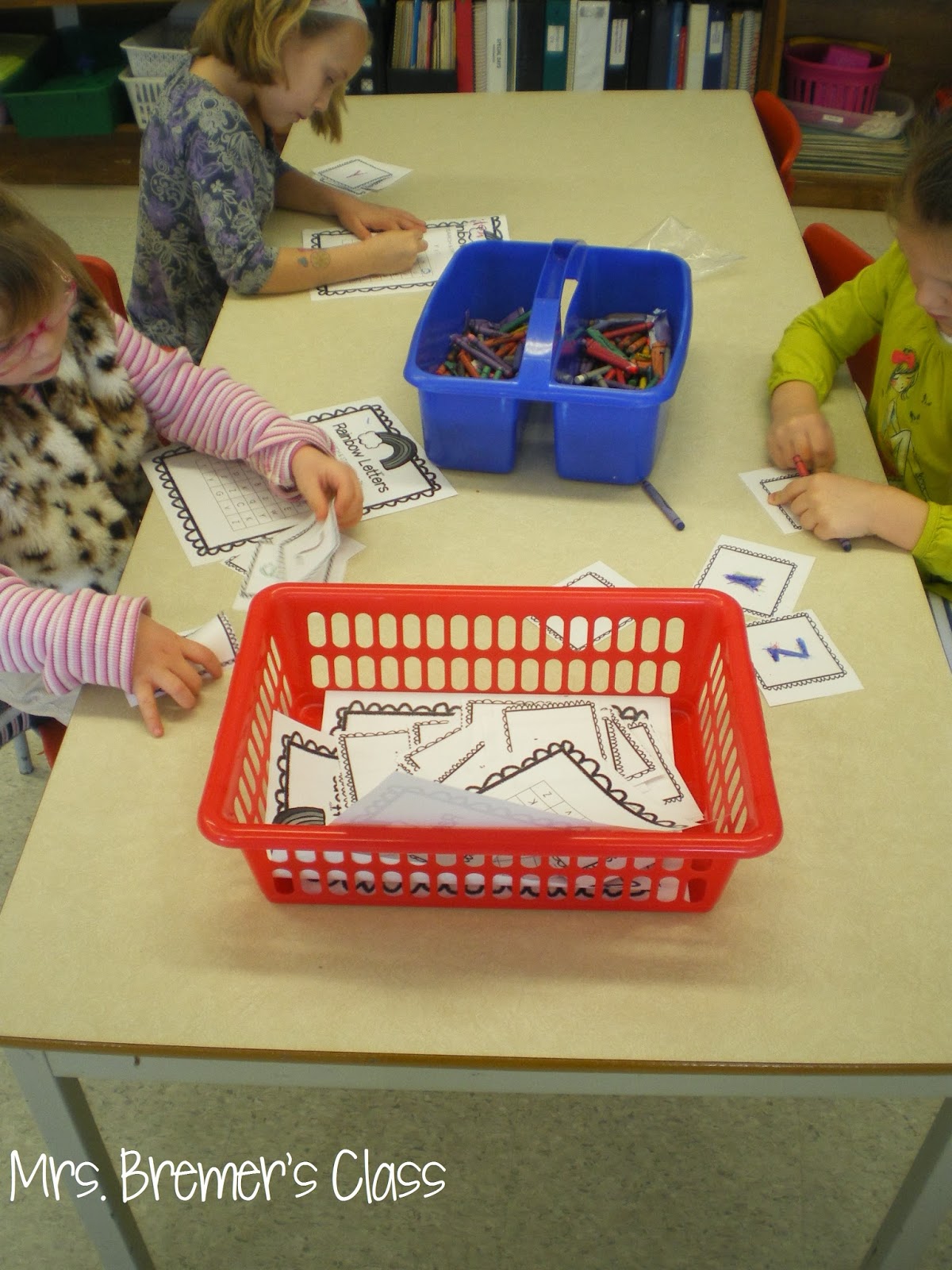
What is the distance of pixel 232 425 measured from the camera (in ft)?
3.63

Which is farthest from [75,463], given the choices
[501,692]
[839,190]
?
[839,190]

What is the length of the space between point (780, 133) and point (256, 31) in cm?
91

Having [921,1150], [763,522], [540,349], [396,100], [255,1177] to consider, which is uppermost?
[396,100]

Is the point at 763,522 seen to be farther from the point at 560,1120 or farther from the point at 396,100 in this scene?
the point at 396,100

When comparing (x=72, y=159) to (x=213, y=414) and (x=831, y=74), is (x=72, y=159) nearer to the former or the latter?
(x=831, y=74)

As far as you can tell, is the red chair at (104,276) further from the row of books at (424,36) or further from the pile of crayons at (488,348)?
the row of books at (424,36)

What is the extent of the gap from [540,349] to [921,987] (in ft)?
2.20

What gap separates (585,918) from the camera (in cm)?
72

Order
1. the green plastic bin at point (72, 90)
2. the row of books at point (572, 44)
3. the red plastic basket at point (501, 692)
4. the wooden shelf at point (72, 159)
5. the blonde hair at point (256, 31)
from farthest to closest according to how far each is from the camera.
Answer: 1. the wooden shelf at point (72, 159)
2. the green plastic bin at point (72, 90)
3. the row of books at point (572, 44)
4. the blonde hair at point (256, 31)
5. the red plastic basket at point (501, 692)

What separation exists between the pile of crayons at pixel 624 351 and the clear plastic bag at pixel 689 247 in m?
0.23

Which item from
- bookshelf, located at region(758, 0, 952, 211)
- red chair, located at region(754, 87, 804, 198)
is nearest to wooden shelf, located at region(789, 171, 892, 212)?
bookshelf, located at region(758, 0, 952, 211)

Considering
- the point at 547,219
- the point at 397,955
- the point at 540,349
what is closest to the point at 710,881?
the point at 397,955

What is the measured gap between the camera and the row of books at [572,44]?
2.70 m

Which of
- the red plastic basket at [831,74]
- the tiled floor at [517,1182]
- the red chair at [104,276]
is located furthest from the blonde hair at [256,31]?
the red plastic basket at [831,74]
